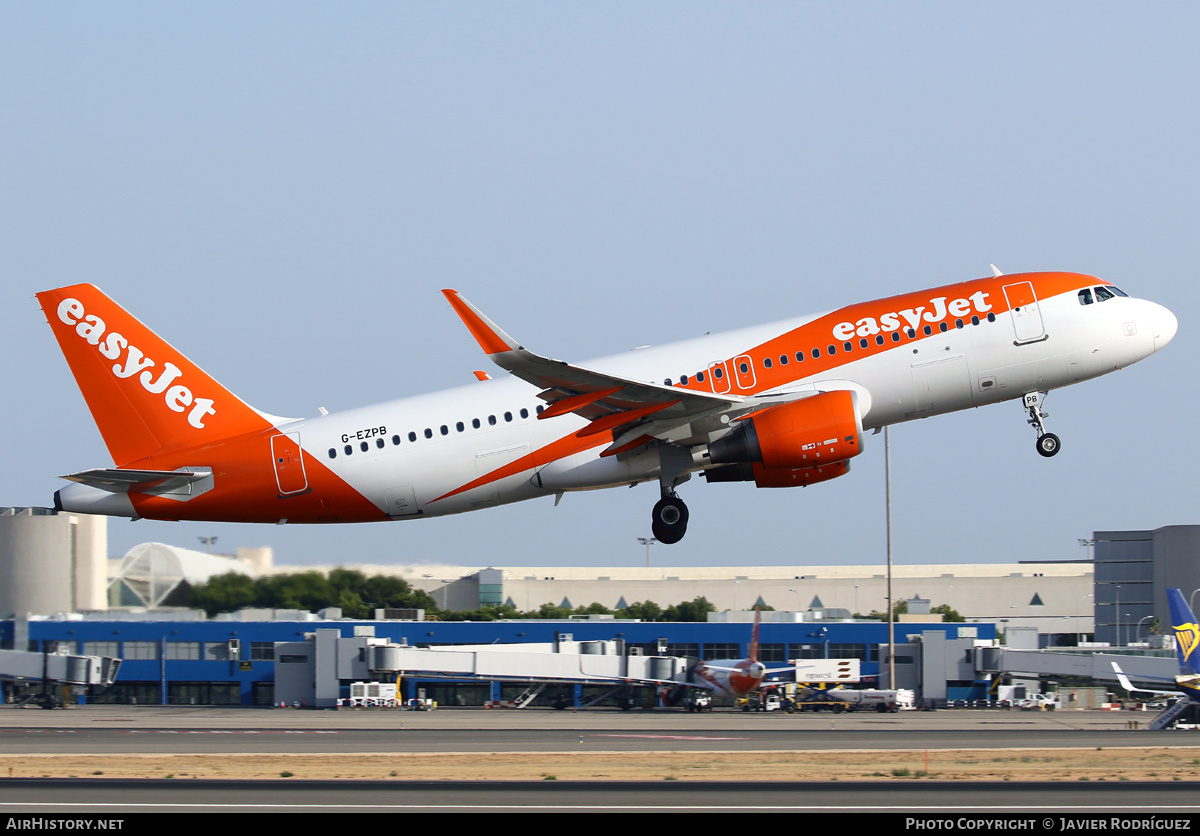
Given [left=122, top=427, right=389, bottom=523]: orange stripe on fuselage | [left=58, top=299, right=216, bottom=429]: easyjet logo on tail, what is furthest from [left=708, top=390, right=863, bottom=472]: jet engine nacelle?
[left=58, top=299, right=216, bottom=429]: easyjet logo on tail

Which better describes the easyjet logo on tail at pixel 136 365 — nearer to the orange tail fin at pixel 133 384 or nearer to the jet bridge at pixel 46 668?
the orange tail fin at pixel 133 384

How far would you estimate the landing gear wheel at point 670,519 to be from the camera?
32375mm

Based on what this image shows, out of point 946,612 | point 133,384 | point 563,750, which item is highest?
point 133,384

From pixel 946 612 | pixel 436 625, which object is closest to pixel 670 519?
pixel 436 625

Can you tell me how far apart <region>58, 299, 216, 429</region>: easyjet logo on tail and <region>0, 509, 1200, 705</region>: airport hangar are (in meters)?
24.9

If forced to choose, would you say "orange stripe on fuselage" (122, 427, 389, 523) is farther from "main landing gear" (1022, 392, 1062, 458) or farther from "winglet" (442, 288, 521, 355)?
"main landing gear" (1022, 392, 1062, 458)

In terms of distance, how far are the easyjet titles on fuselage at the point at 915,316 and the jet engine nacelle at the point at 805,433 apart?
1.58 metres

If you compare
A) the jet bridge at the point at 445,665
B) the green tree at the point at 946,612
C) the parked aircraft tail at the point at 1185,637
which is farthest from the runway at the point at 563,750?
the green tree at the point at 946,612

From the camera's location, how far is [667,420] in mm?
30984

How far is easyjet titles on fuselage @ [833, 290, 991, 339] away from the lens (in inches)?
1236

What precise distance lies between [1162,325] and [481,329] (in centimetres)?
1748

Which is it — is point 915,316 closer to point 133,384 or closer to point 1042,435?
point 1042,435
